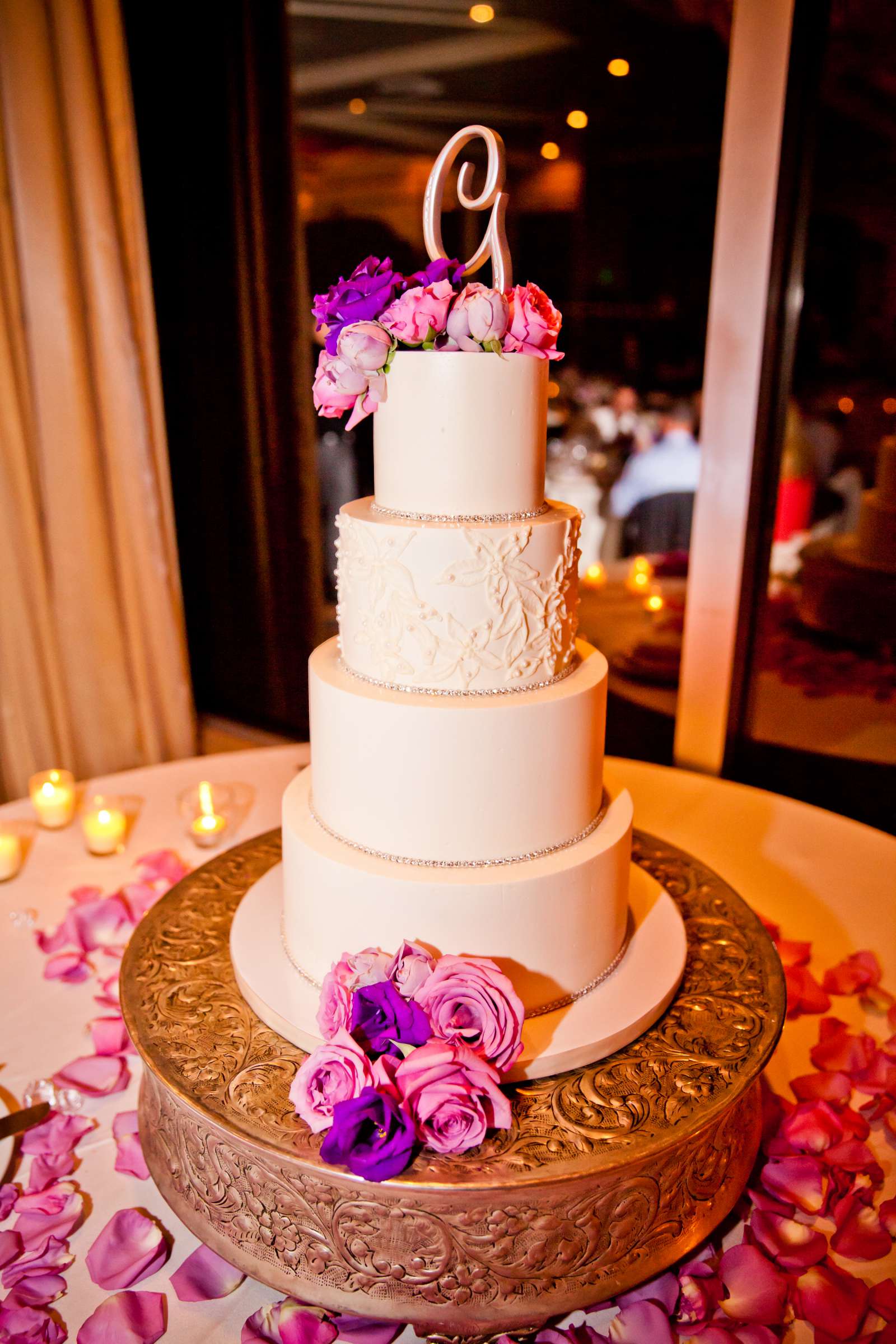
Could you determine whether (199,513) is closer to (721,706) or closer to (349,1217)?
(721,706)

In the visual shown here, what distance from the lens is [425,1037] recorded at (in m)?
1.39

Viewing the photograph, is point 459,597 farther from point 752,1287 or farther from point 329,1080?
point 752,1287

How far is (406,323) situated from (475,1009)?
1.00 meters

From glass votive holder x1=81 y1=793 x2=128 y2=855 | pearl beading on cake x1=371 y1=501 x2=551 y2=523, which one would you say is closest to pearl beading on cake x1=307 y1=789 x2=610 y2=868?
pearl beading on cake x1=371 y1=501 x2=551 y2=523

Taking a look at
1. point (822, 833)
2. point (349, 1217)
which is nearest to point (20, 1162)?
point (349, 1217)

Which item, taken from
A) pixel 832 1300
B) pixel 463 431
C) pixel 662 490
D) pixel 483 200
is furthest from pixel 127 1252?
pixel 662 490

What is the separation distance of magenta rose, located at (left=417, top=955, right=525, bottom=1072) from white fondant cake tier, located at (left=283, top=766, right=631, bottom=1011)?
0.13 meters

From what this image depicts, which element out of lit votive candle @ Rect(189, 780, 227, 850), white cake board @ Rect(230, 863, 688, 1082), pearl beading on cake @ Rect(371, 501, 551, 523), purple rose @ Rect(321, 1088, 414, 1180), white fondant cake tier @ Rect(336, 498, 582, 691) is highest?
pearl beading on cake @ Rect(371, 501, 551, 523)

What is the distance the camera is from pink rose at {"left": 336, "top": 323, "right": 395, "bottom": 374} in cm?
147

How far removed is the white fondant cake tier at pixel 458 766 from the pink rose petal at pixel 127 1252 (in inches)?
27.4

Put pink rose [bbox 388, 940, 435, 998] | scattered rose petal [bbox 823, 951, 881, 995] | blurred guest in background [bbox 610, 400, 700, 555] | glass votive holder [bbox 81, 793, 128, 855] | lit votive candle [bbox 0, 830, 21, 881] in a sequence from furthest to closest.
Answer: blurred guest in background [bbox 610, 400, 700, 555] < glass votive holder [bbox 81, 793, 128, 855] < lit votive candle [bbox 0, 830, 21, 881] < scattered rose petal [bbox 823, 951, 881, 995] < pink rose [bbox 388, 940, 435, 998]

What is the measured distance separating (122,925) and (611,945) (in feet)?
4.08

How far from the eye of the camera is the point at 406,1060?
1.35 metres

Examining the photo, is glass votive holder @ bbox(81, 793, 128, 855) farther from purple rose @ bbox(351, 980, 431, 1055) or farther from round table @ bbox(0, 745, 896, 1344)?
purple rose @ bbox(351, 980, 431, 1055)
